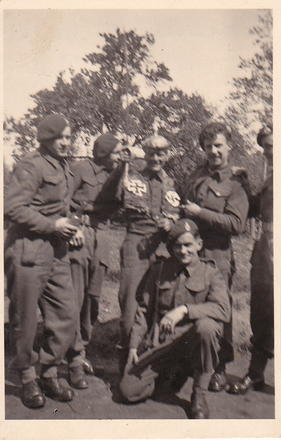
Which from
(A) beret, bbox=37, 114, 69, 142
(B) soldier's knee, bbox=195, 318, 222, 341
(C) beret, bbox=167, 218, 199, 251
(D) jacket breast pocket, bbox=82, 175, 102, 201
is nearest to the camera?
(B) soldier's knee, bbox=195, 318, 222, 341

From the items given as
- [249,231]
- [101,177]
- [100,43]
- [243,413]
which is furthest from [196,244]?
[100,43]

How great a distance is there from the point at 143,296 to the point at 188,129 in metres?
1.19

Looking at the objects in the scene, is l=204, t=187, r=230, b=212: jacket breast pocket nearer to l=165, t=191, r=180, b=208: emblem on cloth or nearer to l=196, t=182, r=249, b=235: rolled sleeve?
l=196, t=182, r=249, b=235: rolled sleeve

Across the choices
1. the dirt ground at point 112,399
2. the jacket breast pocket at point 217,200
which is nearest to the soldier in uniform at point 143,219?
the dirt ground at point 112,399

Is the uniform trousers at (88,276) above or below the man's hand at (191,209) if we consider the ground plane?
below

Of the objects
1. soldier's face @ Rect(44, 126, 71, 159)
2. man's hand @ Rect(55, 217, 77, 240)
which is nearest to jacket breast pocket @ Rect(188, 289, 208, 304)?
man's hand @ Rect(55, 217, 77, 240)

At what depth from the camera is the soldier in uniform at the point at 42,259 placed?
3600mm

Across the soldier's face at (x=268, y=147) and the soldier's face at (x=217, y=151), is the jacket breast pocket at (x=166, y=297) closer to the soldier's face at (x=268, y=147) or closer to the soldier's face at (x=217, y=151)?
the soldier's face at (x=217, y=151)

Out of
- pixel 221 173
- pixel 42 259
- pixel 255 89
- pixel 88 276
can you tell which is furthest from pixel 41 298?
pixel 255 89

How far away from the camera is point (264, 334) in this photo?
385 centimetres

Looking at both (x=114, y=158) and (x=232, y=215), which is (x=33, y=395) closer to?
(x=114, y=158)

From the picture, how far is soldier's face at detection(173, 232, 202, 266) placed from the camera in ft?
11.7

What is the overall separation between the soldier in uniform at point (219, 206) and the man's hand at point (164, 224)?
0.15 m

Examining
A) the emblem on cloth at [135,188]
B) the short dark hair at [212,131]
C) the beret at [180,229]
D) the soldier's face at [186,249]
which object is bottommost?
the soldier's face at [186,249]
